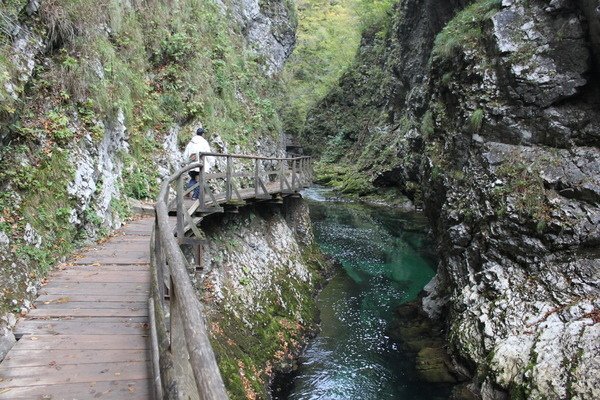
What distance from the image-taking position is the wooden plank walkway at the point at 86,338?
146 inches

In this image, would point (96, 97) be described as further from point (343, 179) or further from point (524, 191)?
point (343, 179)

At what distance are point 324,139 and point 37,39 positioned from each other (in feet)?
122

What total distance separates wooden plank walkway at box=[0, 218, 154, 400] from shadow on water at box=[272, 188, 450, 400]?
14.3 ft

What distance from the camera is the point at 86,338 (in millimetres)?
4539

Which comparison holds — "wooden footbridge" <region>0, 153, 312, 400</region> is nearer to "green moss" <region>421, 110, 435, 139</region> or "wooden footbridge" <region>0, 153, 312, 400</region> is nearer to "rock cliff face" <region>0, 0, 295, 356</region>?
"rock cliff face" <region>0, 0, 295, 356</region>

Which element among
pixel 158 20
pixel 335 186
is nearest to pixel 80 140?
pixel 158 20

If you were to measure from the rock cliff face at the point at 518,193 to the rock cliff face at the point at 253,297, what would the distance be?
3986mm

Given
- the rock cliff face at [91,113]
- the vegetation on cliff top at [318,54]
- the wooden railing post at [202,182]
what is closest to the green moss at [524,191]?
the wooden railing post at [202,182]

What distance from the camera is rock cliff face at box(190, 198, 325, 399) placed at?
807cm

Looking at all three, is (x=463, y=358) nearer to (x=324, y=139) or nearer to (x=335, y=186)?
(x=335, y=186)

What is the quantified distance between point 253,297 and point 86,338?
561 centimetres

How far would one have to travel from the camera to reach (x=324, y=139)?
145 ft

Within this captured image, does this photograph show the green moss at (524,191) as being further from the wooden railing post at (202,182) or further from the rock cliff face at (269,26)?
the rock cliff face at (269,26)

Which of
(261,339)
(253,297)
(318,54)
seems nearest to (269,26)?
(253,297)
